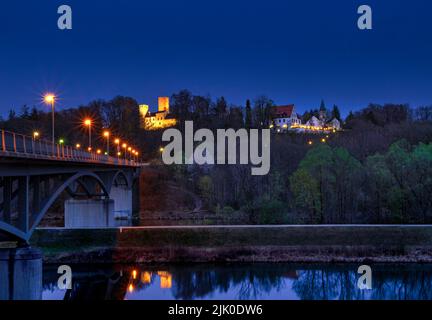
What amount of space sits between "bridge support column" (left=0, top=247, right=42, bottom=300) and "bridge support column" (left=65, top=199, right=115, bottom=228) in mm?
21398

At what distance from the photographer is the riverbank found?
33.9 m

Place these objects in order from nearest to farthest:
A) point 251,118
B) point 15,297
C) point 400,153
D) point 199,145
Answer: point 15,297 → point 400,153 → point 199,145 → point 251,118

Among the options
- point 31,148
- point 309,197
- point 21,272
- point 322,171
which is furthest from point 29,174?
point 322,171

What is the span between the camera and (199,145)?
78375 millimetres

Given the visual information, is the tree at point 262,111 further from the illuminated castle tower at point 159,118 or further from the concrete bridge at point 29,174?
the concrete bridge at point 29,174

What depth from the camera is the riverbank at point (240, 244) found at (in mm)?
33938

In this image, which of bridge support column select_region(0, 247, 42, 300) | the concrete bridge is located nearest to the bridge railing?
the concrete bridge

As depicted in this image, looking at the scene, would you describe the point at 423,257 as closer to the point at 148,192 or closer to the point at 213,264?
the point at 213,264

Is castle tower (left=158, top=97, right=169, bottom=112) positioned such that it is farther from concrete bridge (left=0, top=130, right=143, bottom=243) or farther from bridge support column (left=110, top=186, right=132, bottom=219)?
concrete bridge (left=0, top=130, right=143, bottom=243)

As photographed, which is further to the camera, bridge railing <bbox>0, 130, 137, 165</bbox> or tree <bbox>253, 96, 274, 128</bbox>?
tree <bbox>253, 96, 274, 128</bbox>

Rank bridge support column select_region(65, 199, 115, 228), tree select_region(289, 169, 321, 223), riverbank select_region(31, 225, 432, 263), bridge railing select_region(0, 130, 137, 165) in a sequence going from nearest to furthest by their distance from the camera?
bridge railing select_region(0, 130, 137, 165) < riverbank select_region(31, 225, 432, 263) < bridge support column select_region(65, 199, 115, 228) < tree select_region(289, 169, 321, 223)

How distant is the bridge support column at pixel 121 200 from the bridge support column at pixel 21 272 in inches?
1528
